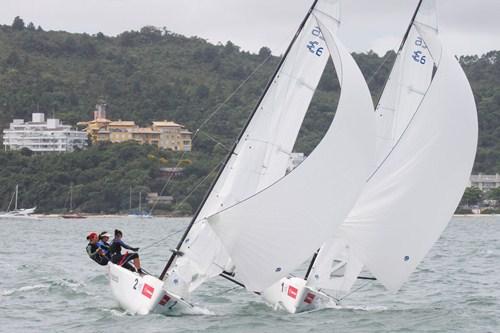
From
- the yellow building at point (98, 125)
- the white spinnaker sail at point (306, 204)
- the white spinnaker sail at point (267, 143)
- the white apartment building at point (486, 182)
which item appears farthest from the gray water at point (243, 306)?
the yellow building at point (98, 125)

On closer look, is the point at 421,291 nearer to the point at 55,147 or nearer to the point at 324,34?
the point at 324,34

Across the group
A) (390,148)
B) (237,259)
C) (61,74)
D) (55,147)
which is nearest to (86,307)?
(237,259)

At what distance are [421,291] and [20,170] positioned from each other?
74708mm

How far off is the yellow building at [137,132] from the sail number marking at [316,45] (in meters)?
95.2

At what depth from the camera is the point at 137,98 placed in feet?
446

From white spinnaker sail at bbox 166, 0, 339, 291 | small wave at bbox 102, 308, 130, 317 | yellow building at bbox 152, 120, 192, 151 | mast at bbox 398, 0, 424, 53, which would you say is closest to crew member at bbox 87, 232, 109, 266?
small wave at bbox 102, 308, 130, 317

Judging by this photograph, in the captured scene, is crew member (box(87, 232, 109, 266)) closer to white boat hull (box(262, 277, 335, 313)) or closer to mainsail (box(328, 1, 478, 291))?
white boat hull (box(262, 277, 335, 313))

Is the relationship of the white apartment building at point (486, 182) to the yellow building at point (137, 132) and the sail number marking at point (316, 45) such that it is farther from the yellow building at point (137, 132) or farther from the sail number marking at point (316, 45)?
the sail number marking at point (316, 45)

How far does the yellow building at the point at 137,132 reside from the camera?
118 meters

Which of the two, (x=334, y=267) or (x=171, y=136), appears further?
(x=171, y=136)

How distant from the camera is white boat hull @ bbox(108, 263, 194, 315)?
18891 millimetres

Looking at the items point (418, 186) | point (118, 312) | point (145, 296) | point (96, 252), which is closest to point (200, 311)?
point (145, 296)

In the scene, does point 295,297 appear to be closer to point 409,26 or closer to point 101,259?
point 101,259

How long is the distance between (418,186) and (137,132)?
345ft
